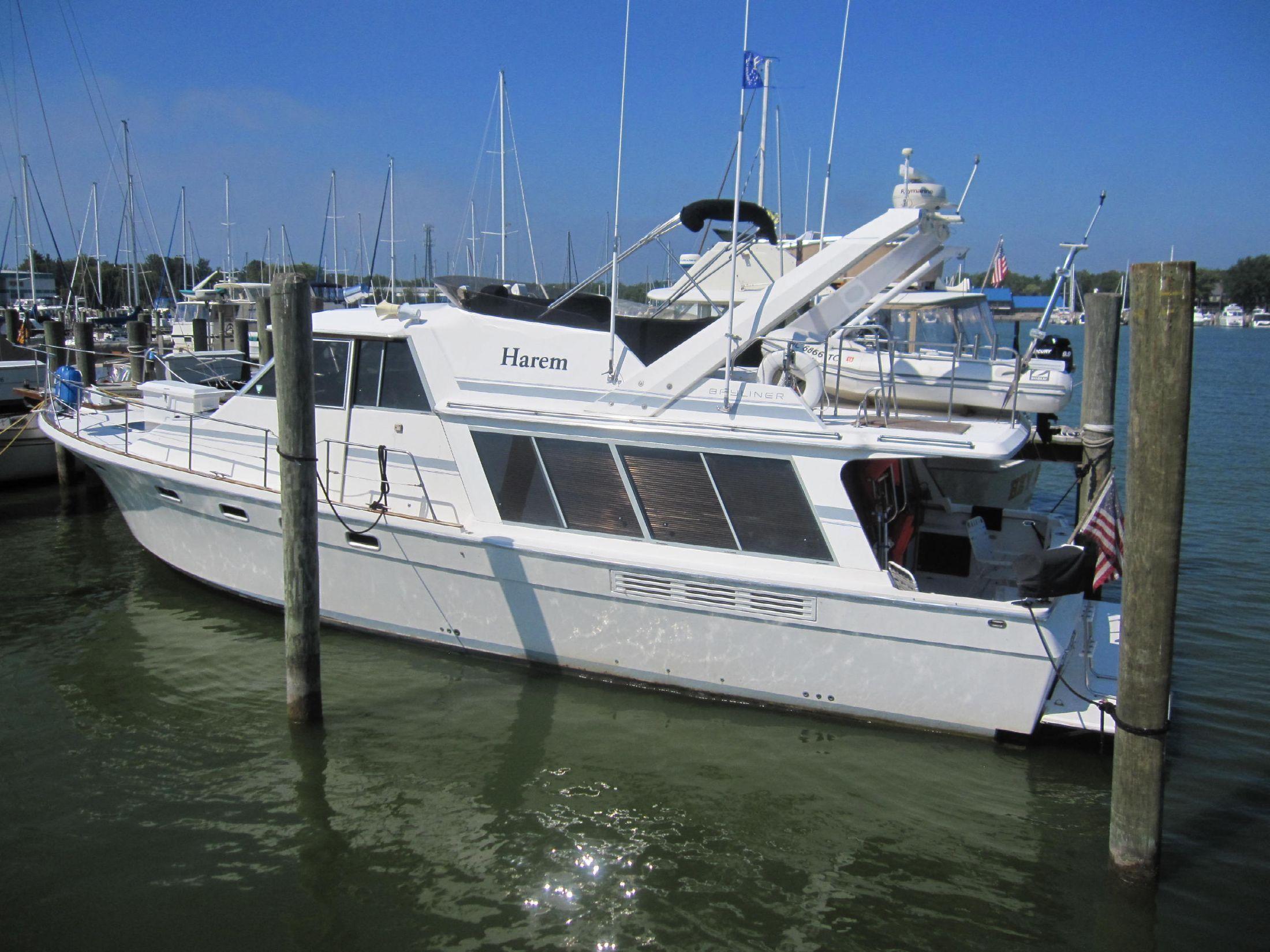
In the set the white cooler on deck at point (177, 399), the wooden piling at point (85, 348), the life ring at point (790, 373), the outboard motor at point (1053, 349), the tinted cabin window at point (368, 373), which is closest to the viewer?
the life ring at point (790, 373)

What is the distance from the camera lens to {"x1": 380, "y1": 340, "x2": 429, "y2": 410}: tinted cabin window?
769 cm

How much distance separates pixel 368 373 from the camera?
7922 millimetres

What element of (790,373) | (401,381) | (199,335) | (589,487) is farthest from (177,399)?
(199,335)

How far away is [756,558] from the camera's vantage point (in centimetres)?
675

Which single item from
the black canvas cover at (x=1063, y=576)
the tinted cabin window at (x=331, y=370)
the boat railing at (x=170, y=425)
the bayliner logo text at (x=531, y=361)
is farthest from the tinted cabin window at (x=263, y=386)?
the black canvas cover at (x=1063, y=576)

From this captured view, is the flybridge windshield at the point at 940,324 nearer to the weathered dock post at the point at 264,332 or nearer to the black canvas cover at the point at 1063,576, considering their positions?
the black canvas cover at the point at 1063,576

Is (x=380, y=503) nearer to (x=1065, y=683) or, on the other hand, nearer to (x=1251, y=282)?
(x=1065, y=683)

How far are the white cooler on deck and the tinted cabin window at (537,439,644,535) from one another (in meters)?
4.12

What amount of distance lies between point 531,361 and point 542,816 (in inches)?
136

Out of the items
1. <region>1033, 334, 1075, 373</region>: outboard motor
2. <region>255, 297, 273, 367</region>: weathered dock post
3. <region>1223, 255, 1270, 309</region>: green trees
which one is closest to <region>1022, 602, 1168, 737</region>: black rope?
<region>1033, 334, 1075, 373</region>: outboard motor

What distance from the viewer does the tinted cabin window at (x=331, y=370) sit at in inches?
316

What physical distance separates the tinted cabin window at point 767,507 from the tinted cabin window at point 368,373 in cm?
302

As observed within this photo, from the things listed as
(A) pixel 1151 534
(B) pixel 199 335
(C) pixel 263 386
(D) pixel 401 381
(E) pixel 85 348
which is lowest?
(A) pixel 1151 534

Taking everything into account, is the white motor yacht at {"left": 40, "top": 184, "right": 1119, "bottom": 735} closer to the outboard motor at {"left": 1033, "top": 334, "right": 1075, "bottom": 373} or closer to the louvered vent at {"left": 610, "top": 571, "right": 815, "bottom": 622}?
the louvered vent at {"left": 610, "top": 571, "right": 815, "bottom": 622}
